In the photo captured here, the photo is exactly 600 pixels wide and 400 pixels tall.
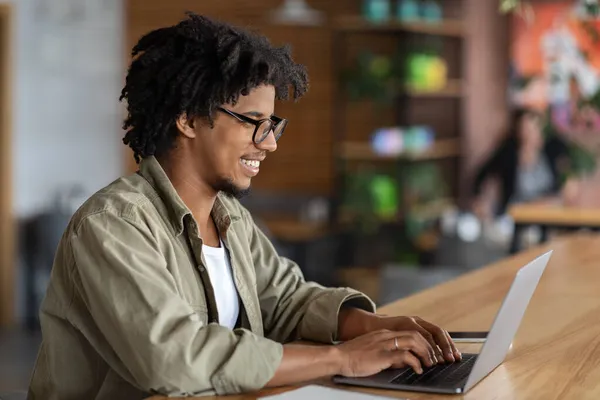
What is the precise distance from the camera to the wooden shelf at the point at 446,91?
7592 millimetres

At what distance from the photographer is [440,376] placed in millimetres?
1915

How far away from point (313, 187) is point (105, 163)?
1704mm

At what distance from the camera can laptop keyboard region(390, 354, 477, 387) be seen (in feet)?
6.11

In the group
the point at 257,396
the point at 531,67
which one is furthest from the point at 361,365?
the point at 531,67

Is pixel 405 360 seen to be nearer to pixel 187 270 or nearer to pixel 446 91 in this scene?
pixel 187 270

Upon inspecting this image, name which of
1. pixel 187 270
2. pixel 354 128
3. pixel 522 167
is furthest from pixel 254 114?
pixel 522 167

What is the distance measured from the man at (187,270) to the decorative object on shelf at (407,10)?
5.42 m

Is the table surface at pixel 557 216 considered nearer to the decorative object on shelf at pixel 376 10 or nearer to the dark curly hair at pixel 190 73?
the decorative object on shelf at pixel 376 10

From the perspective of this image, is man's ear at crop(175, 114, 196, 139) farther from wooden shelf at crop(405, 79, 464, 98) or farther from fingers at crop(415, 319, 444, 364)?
wooden shelf at crop(405, 79, 464, 98)

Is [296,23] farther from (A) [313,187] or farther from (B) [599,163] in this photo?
(B) [599,163]

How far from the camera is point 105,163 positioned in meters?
8.32

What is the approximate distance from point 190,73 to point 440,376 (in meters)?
0.76

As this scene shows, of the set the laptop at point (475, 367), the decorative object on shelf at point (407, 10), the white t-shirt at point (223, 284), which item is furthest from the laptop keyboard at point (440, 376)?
the decorative object on shelf at point (407, 10)

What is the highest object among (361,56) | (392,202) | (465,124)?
(361,56)
